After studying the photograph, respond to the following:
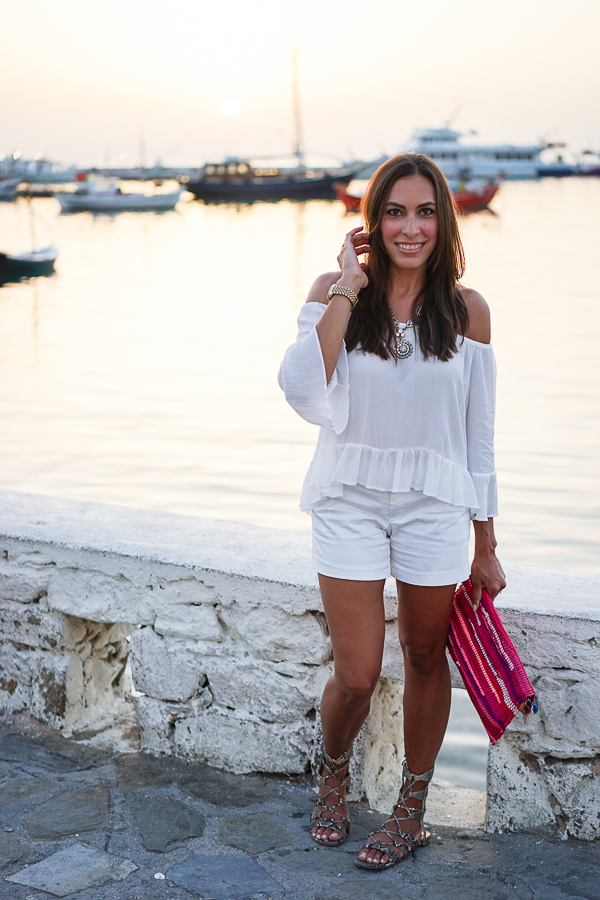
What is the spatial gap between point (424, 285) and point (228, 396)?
8.27m

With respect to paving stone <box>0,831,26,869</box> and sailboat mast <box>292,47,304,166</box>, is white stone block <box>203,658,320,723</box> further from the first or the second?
sailboat mast <box>292,47,304,166</box>

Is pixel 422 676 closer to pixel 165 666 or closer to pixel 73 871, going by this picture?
pixel 165 666

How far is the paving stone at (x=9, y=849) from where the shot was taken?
202cm

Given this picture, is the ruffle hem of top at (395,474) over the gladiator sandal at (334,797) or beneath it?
over

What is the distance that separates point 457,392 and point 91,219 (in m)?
47.9

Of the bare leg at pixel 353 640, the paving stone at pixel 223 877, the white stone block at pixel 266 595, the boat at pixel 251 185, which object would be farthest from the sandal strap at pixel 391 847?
the boat at pixel 251 185

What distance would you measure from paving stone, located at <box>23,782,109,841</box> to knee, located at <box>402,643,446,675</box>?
2.76ft

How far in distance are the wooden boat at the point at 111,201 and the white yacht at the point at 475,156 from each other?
88.2ft

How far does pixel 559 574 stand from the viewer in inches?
93.7

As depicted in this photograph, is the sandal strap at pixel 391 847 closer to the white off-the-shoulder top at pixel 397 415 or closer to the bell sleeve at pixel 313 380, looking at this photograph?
the white off-the-shoulder top at pixel 397 415

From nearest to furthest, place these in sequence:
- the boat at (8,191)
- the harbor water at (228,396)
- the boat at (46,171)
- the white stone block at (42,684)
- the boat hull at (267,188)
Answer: the white stone block at (42,684)
the harbor water at (228,396)
the boat at (8,191)
the boat hull at (267,188)
the boat at (46,171)

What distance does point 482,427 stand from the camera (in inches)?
80.7

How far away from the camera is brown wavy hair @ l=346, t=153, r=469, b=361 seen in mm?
1981

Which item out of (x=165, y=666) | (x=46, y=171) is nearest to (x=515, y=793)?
(x=165, y=666)
